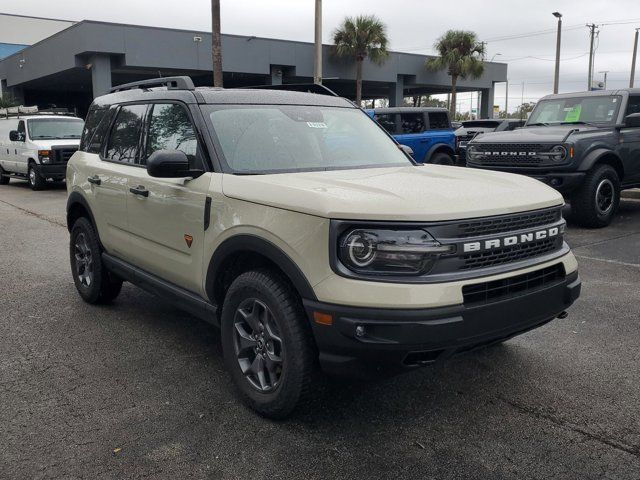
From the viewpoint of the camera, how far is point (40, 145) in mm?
16672

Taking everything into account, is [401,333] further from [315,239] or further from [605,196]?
[605,196]

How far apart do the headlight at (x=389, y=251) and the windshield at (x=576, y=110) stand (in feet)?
26.6

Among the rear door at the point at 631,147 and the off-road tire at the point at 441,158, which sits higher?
the rear door at the point at 631,147

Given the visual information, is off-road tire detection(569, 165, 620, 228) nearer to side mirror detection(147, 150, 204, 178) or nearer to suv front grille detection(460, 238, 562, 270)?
suv front grille detection(460, 238, 562, 270)

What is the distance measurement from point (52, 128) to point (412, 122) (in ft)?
33.1

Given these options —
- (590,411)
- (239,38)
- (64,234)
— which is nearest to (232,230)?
(590,411)

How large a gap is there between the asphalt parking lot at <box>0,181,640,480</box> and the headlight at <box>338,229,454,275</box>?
3.06ft

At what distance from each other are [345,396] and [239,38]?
24.8 meters

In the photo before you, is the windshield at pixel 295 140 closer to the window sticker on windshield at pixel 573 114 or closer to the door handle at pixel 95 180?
the door handle at pixel 95 180

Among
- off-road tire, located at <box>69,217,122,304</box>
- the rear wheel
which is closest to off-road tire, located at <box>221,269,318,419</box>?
off-road tire, located at <box>69,217,122,304</box>

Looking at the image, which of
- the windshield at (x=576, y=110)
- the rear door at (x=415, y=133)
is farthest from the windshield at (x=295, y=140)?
the rear door at (x=415, y=133)

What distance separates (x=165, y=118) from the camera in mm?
4352

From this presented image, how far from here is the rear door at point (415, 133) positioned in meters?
14.7

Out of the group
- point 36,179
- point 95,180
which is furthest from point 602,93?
point 36,179
